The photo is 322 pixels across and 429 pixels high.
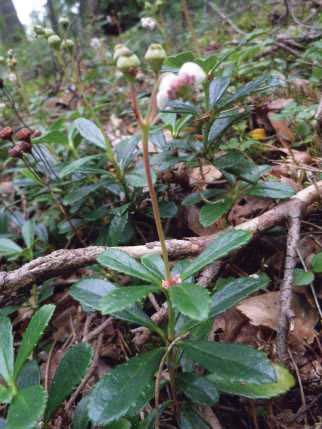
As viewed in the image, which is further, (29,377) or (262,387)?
(29,377)

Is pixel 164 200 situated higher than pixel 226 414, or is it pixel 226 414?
pixel 164 200

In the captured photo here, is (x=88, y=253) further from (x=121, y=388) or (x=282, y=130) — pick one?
(x=282, y=130)

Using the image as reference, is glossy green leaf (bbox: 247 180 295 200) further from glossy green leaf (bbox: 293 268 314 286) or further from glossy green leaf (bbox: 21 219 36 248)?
glossy green leaf (bbox: 21 219 36 248)

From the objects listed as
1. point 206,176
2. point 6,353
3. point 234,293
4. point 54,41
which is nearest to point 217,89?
point 206,176

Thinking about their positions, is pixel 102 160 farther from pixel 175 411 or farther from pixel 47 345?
pixel 175 411

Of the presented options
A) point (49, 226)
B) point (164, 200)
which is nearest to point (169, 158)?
point (164, 200)

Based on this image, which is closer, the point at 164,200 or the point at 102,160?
the point at 164,200

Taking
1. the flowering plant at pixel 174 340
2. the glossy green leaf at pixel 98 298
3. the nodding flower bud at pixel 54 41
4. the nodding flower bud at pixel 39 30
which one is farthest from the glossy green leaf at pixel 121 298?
the nodding flower bud at pixel 39 30
